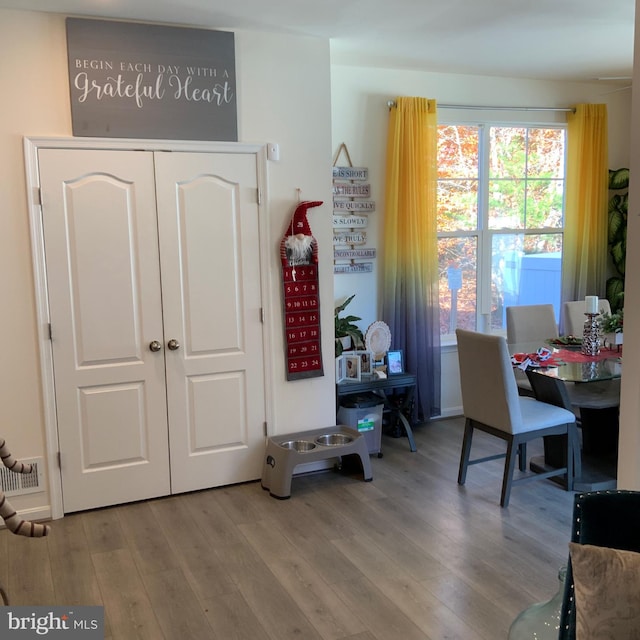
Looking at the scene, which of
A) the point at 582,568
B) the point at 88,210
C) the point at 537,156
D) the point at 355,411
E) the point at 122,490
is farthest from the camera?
the point at 537,156

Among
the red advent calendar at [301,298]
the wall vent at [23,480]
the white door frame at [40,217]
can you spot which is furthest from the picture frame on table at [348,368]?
the wall vent at [23,480]

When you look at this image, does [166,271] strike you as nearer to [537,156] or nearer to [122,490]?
[122,490]

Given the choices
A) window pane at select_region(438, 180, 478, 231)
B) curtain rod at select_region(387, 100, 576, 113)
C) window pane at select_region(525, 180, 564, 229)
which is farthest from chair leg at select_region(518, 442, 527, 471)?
curtain rod at select_region(387, 100, 576, 113)

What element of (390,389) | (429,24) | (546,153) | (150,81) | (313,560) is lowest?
(313,560)

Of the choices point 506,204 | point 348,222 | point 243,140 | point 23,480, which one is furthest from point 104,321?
point 506,204

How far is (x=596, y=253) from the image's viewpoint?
567 centimetres

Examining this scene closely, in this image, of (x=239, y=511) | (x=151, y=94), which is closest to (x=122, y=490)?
(x=239, y=511)

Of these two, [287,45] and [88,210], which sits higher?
[287,45]

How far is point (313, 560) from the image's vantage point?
317cm

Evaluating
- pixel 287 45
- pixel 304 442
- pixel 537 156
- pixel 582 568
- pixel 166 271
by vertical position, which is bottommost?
pixel 304 442

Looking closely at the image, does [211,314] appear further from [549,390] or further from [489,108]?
[489,108]

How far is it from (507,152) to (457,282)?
1.12m

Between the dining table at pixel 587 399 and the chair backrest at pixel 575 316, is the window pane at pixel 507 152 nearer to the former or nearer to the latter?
the chair backrest at pixel 575 316

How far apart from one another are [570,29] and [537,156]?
1.66m
